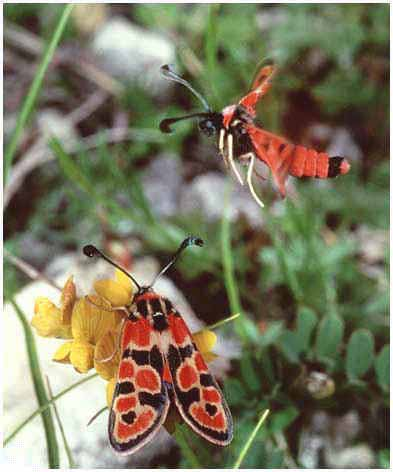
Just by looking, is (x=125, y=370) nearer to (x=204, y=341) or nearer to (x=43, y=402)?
(x=204, y=341)

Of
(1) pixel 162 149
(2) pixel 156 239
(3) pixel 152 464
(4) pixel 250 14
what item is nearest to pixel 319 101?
(4) pixel 250 14

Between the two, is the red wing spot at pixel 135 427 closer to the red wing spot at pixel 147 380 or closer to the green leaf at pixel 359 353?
the red wing spot at pixel 147 380

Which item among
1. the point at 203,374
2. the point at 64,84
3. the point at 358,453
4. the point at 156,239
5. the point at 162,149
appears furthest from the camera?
the point at 64,84

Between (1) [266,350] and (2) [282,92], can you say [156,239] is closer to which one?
(1) [266,350]

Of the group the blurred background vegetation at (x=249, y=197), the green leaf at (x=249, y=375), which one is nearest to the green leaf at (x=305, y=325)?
the blurred background vegetation at (x=249, y=197)

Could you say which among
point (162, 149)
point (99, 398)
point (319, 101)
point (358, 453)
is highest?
point (319, 101)

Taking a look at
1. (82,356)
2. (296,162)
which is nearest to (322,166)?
(296,162)

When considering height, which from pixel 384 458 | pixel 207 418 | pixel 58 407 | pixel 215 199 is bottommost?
pixel 384 458
